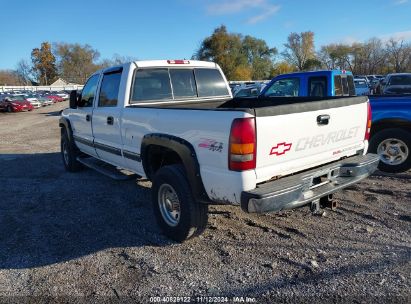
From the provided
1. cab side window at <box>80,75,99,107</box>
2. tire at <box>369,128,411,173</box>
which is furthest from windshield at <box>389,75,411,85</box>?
cab side window at <box>80,75,99,107</box>

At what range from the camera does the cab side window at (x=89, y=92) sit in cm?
619

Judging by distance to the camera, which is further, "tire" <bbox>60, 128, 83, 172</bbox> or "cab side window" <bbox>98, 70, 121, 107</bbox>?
"tire" <bbox>60, 128, 83, 172</bbox>

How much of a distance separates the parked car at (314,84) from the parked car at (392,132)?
1.79 metres

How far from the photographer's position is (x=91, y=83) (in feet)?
21.1

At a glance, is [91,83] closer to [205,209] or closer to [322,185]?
[205,209]

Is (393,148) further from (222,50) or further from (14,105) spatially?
(222,50)

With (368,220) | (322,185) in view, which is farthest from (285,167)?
(368,220)

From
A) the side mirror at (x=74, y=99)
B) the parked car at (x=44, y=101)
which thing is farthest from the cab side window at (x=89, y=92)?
the parked car at (x=44, y=101)

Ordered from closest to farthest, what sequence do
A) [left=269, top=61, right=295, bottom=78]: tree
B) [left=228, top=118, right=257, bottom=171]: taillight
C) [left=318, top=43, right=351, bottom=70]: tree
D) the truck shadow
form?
[left=228, top=118, right=257, bottom=171]: taillight, the truck shadow, [left=269, top=61, right=295, bottom=78]: tree, [left=318, top=43, right=351, bottom=70]: tree

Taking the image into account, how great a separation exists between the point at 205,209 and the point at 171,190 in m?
0.47

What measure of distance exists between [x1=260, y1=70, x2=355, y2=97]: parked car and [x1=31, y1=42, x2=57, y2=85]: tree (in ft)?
369

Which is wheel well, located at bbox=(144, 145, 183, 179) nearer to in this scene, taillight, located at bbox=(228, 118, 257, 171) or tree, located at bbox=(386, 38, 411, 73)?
taillight, located at bbox=(228, 118, 257, 171)

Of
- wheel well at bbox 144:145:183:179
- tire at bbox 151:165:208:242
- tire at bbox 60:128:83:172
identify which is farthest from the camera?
tire at bbox 60:128:83:172

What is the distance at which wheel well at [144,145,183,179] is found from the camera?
4.29 metres
